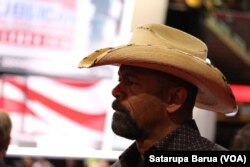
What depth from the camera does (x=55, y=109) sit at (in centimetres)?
349

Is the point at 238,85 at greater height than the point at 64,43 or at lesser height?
lesser

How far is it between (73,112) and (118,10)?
0.62m

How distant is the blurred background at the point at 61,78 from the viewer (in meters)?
3.38

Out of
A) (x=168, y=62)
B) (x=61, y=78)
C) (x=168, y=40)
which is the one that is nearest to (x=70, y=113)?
(x=61, y=78)

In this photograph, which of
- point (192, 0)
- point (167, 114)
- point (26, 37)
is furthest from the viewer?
point (192, 0)

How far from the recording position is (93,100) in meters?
3.54

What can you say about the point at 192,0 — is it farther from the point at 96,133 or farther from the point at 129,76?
the point at 129,76

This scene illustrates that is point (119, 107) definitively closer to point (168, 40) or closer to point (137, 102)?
point (137, 102)

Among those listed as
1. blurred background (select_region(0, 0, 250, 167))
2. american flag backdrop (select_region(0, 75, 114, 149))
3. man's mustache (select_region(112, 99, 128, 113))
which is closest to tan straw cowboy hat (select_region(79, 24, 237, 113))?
man's mustache (select_region(112, 99, 128, 113))

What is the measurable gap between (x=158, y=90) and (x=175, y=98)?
6 cm

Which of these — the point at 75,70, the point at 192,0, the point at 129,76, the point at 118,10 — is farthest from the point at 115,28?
the point at 192,0

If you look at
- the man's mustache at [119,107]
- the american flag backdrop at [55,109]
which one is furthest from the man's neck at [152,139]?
the american flag backdrop at [55,109]

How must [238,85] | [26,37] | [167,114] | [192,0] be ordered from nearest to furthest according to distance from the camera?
[167,114]
[26,37]
[192,0]
[238,85]

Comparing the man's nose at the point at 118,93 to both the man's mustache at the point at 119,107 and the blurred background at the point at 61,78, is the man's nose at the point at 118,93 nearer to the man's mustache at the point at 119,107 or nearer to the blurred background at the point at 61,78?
the man's mustache at the point at 119,107
